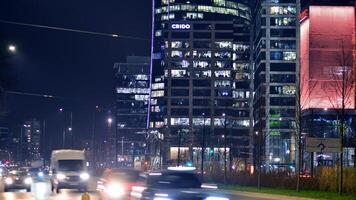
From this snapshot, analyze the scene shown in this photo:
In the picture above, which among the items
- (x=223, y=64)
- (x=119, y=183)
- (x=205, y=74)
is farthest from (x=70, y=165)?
(x=223, y=64)

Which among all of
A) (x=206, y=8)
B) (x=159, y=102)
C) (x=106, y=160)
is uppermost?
(x=206, y=8)

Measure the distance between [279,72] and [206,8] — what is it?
50.3 meters

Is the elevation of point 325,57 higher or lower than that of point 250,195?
higher

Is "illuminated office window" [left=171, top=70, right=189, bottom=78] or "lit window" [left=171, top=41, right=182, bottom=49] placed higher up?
"lit window" [left=171, top=41, right=182, bottom=49]

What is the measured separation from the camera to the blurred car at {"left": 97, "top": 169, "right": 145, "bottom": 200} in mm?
26688

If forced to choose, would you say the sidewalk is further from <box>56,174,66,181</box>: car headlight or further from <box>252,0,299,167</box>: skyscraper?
<box>252,0,299,167</box>: skyscraper

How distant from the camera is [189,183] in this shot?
20203 millimetres

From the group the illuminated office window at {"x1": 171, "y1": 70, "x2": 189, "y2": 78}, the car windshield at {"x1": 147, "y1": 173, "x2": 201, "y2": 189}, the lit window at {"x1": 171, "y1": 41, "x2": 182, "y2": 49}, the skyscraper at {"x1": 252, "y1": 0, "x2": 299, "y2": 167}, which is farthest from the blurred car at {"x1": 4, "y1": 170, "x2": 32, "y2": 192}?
the lit window at {"x1": 171, "y1": 41, "x2": 182, "y2": 49}

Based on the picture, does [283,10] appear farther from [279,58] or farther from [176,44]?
[176,44]

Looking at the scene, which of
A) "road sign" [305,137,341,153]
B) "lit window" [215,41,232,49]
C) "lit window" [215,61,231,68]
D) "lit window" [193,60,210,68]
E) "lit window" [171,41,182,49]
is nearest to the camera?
"road sign" [305,137,341,153]

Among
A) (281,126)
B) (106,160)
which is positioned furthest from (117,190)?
(281,126)

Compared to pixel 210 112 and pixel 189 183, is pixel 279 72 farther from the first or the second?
pixel 189 183

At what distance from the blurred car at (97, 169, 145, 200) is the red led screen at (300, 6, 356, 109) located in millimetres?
90132

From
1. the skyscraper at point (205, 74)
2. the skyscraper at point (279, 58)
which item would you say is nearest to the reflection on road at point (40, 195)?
the skyscraper at point (279, 58)
